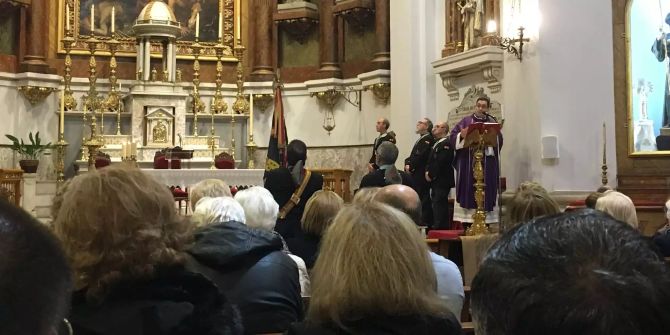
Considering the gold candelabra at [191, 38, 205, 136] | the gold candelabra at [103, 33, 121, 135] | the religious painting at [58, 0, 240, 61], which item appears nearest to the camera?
the gold candelabra at [103, 33, 121, 135]

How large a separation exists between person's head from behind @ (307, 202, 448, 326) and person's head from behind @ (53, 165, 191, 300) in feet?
1.47

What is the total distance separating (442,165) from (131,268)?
699 centimetres

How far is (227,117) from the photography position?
13.8 metres

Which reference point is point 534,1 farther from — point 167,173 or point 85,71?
point 85,71

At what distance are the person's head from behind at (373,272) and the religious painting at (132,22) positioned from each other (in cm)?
1185

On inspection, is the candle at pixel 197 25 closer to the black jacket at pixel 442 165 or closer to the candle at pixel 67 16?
the candle at pixel 67 16

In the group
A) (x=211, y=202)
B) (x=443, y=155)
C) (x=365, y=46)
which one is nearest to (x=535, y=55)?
(x=443, y=155)

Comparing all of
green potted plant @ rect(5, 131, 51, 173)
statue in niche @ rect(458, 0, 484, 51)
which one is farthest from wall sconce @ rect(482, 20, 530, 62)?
green potted plant @ rect(5, 131, 51, 173)

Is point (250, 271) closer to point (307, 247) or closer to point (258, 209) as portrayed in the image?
point (258, 209)

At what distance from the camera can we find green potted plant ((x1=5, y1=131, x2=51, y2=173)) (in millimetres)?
11347

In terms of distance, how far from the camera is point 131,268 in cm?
218

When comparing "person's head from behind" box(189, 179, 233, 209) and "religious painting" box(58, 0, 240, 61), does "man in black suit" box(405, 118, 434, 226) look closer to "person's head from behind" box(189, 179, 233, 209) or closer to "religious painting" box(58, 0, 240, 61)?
"person's head from behind" box(189, 179, 233, 209)

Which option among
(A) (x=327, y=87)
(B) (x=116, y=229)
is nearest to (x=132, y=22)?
(A) (x=327, y=87)

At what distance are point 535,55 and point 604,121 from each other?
1.12m
